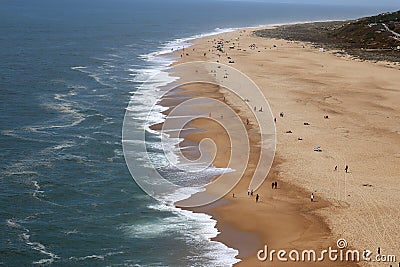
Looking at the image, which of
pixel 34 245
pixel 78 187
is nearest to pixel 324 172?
pixel 78 187

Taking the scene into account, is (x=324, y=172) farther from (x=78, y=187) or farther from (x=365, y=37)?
(x=365, y=37)

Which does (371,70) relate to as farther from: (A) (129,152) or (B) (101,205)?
(B) (101,205)

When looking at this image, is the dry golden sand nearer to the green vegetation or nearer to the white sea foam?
the white sea foam

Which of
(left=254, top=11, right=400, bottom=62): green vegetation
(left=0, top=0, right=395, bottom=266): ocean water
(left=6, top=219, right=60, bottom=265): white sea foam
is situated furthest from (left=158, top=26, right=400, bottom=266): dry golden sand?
(left=254, top=11, right=400, bottom=62): green vegetation

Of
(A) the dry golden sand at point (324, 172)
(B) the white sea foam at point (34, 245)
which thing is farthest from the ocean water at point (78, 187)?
(A) the dry golden sand at point (324, 172)

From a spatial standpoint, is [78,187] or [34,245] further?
[78,187]

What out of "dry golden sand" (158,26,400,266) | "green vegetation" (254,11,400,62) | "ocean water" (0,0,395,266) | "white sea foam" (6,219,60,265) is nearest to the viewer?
"white sea foam" (6,219,60,265)

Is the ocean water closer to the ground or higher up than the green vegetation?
closer to the ground

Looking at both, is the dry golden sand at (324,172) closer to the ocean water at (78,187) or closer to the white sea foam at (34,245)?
the ocean water at (78,187)

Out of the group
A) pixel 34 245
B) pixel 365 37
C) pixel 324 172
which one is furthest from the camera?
pixel 365 37
